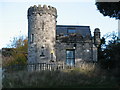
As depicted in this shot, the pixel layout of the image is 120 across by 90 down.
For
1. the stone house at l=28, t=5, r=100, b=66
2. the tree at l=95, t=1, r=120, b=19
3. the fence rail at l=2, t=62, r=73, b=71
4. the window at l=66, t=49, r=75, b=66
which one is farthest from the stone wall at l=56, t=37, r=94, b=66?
the tree at l=95, t=1, r=120, b=19

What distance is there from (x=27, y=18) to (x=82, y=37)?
6.82 meters

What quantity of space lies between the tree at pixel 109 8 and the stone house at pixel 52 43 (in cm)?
752

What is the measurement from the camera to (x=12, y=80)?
19922mm

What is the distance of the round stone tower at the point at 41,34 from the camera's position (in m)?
26.0

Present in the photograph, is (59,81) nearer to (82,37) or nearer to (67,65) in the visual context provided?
(67,65)

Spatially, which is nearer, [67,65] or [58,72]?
[58,72]

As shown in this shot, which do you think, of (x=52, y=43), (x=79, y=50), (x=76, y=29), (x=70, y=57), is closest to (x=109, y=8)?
(x=79, y=50)

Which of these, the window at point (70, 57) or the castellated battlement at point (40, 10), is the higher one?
the castellated battlement at point (40, 10)

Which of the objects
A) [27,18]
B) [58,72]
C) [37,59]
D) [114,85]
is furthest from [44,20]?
[114,85]

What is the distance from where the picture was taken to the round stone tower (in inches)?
1022

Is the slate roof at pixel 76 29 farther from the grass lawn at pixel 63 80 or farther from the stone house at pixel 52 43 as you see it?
the grass lawn at pixel 63 80

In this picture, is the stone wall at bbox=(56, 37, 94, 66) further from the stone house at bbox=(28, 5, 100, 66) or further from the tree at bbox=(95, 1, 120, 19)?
the tree at bbox=(95, 1, 120, 19)

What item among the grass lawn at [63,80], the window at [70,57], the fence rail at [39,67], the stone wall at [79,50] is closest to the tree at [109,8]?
the grass lawn at [63,80]

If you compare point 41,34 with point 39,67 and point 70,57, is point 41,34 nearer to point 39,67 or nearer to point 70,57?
point 39,67
